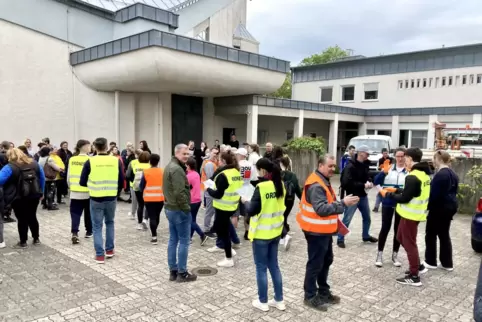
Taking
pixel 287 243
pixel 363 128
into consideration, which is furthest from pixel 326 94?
pixel 287 243

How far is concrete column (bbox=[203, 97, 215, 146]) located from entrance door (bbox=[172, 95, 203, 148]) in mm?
245

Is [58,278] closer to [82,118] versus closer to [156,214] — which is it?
[156,214]

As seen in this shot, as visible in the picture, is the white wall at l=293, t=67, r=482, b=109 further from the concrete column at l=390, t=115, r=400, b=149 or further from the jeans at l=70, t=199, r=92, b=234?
the jeans at l=70, t=199, r=92, b=234

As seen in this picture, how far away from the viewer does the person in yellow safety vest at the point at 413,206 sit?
5074mm

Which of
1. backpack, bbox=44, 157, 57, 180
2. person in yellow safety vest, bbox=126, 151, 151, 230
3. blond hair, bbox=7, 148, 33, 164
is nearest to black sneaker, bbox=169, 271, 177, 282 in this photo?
person in yellow safety vest, bbox=126, 151, 151, 230

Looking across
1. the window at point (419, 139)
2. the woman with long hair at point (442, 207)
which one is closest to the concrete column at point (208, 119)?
the woman with long hair at point (442, 207)

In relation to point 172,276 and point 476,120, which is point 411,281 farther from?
point 476,120

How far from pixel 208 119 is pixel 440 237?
14.2 m

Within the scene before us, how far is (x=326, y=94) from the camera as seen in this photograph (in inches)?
1219

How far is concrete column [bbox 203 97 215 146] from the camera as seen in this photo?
18.7 m

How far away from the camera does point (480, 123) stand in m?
22.2

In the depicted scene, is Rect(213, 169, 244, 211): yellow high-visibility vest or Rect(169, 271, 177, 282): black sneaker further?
Rect(213, 169, 244, 211): yellow high-visibility vest

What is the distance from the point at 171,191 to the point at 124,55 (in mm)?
9556

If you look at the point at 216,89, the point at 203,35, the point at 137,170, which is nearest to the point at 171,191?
the point at 137,170
